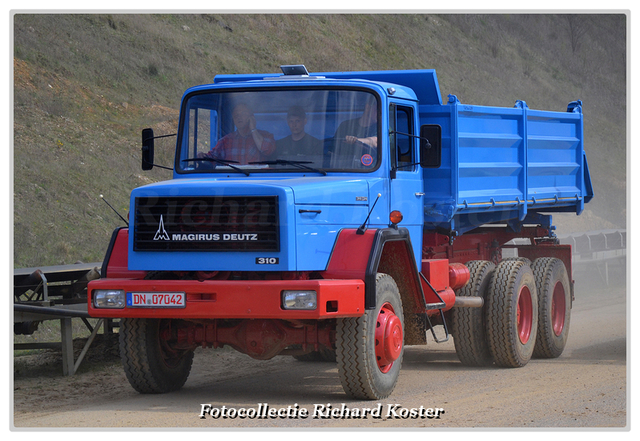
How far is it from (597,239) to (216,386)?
1597cm

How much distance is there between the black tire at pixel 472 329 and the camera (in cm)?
1032

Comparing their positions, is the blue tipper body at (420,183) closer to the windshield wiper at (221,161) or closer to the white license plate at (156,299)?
the windshield wiper at (221,161)

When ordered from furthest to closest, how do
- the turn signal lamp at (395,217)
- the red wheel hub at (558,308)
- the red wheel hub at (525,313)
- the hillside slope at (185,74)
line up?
the hillside slope at (185,74)
the red wheel hub at (558,308)
the red wheel hub at (525,313)
the turn signal lamp at (395,217)

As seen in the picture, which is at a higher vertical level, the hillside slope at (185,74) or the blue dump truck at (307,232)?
the hillside slope at (185,74)

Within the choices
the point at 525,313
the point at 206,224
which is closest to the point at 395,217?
the point at 206,224

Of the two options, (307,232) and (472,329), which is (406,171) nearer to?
(307,232)

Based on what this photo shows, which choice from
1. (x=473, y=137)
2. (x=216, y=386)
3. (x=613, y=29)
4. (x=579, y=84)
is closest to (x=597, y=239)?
(x=473, y=137)

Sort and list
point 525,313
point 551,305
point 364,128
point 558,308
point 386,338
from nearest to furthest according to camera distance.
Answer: point 386,338 → point 364,128 → point 525,313 → point 551,305 → point 558,308

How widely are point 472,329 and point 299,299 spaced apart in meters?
3.84

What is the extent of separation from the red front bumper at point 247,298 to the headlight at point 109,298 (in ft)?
0.20

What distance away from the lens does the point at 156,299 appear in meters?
7.42

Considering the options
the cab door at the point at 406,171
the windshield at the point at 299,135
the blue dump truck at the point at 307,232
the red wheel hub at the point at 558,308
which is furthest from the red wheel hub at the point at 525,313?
the windshield at the point at 299,135

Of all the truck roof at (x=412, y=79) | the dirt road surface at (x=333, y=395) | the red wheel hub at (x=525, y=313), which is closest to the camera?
the dirt road surface at (x=333, y=395)

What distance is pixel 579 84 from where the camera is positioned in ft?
158
